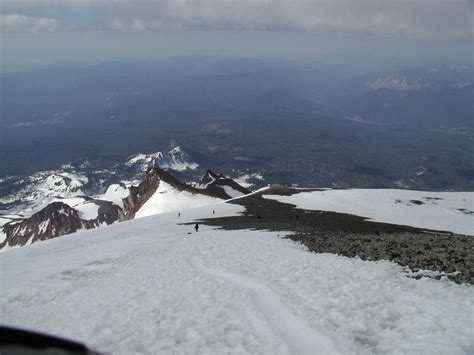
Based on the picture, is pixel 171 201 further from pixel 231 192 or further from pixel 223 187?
pixel 223 187

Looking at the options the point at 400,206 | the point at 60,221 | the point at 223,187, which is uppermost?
the point at 400,206

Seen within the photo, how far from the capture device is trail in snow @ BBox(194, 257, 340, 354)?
1359cm

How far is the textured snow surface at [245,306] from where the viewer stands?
543 inches

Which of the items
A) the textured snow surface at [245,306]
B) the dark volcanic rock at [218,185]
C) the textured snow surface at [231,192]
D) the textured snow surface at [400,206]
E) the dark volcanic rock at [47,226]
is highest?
the textured snow surface at [245,306]

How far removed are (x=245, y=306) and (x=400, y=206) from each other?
241ft

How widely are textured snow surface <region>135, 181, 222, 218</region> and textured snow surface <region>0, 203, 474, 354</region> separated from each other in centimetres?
7398

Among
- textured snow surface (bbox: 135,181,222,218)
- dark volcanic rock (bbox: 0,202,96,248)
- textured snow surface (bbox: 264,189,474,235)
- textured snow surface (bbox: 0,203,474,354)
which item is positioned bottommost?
dark volcanic rock (bbox: 0,202,96,248)

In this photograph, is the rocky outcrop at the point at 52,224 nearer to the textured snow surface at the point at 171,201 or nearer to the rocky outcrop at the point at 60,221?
the rocky outcrop at the point at 60,221

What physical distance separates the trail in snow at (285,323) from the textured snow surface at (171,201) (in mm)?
82734

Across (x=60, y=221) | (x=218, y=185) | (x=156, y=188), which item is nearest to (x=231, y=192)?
(x=218, y=185)

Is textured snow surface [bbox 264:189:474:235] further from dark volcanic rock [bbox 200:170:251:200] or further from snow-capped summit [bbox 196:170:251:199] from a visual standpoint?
snow-capped summit [bbox 196:170:251:199]

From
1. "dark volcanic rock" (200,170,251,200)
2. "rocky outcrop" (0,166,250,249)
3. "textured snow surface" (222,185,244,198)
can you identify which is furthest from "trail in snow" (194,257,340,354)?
"rocky outcrop" (0,166,250,249)

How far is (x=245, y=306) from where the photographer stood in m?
18.0

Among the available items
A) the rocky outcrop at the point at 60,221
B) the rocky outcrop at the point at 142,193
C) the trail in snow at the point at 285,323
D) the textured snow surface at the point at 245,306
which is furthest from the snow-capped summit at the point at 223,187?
the trail in snow at the point at 285,323
